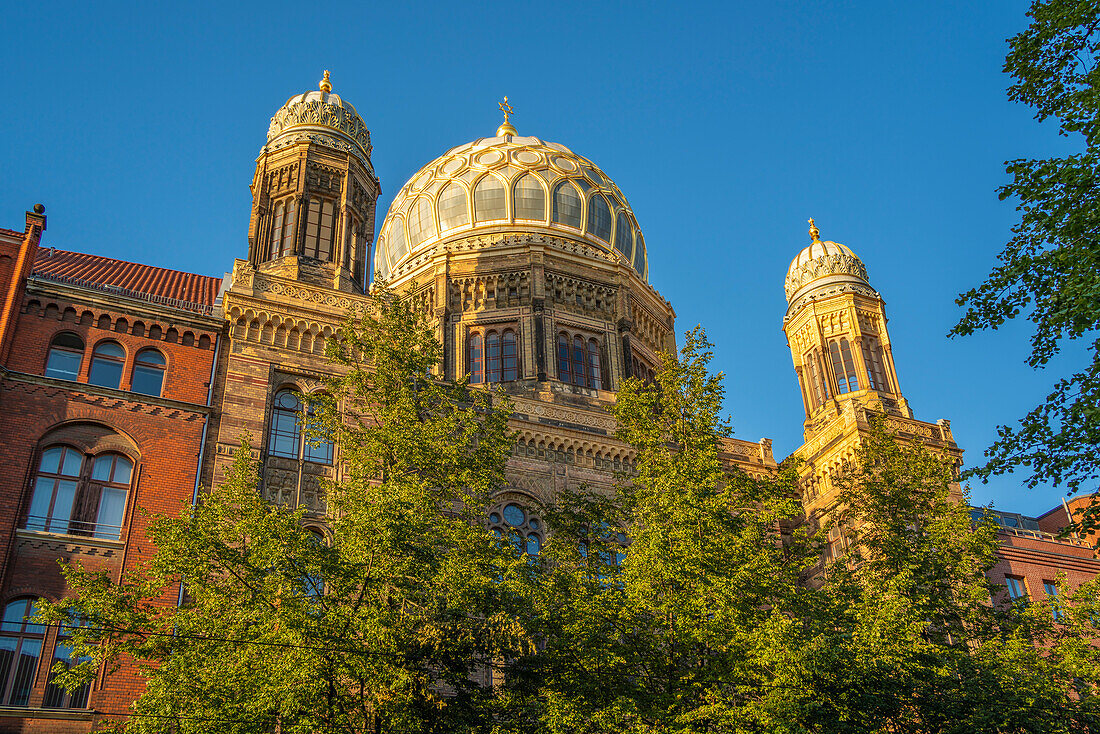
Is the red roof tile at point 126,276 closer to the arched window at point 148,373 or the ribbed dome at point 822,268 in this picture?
the arched window at point 148,373

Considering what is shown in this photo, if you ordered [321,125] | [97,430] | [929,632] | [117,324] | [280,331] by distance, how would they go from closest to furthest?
[929,632] → [97,430] → [117,324] → [280,331] → [321,125]

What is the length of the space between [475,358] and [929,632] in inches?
822

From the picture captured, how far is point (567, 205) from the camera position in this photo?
4441cm

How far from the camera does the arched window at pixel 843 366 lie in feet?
132

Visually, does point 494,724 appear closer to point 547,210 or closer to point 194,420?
point 194,420

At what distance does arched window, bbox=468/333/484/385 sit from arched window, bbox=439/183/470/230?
6667 mm

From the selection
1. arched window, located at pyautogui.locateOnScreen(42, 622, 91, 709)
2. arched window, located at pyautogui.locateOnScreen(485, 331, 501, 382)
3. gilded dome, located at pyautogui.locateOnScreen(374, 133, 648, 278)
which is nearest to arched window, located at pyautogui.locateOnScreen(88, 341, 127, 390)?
arched window, located at pyautogui.locateOnScreen(42, 622, 91, 709)

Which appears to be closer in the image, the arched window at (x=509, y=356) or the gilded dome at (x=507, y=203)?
the arched window at (x=509, y=356)

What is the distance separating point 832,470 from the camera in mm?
36094

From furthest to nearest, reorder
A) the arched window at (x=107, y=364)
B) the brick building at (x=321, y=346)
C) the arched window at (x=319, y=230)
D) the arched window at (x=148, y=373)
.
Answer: the arched window at (x=319, y=230) → the arched window at (x=148, y=373) → the arched window at (x=107, y=364) → the brick building at (x=321, y=346)

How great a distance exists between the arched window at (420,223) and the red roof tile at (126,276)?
12.5 m

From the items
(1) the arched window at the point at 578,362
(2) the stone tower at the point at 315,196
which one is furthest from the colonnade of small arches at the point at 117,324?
(1) the arched window at the point at 578,362

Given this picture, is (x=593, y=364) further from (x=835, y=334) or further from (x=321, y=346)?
(x=321, y=346)

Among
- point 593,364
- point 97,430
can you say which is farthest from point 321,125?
point 97,430
